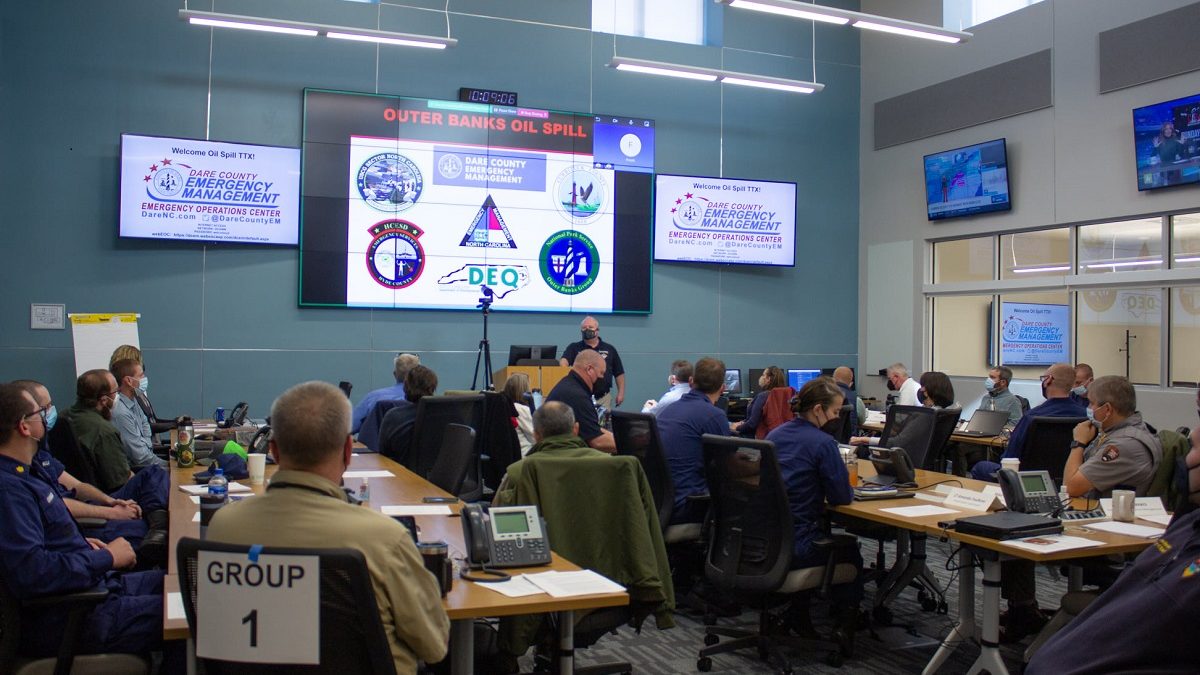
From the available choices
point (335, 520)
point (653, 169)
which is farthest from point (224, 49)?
point (335, 520)

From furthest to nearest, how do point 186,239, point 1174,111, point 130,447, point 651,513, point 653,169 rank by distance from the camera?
point 653,169 → point 186,239 → point 1174,111 → point 130,447 → point 651,513

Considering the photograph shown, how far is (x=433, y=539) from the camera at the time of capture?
3.34 m

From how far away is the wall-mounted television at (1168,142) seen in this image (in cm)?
832

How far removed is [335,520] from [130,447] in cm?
418

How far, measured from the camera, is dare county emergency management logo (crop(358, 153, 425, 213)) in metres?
9.69

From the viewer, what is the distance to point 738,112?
11523 millimetres

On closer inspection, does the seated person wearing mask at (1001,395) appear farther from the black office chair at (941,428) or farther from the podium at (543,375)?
the podium at (543,375)

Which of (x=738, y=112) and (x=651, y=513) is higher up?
(x=738, y=112)

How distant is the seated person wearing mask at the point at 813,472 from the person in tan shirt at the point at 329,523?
2.36m

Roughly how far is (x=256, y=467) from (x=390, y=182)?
5714 millimetres

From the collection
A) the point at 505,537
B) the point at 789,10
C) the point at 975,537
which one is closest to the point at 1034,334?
the point at 789,10

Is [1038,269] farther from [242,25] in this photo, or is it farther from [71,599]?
[71,599]

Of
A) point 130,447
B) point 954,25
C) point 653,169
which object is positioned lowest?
point 130,447

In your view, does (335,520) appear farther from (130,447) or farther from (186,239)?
(186,239)
